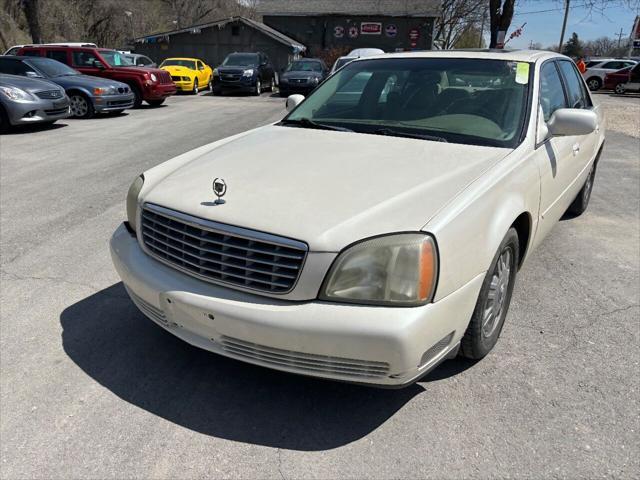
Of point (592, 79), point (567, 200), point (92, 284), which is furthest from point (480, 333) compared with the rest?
point (592, 79)

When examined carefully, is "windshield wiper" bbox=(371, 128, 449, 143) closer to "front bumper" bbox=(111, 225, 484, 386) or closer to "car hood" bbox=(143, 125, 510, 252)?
"car hood" bbox=(143, 125, 510, 252)

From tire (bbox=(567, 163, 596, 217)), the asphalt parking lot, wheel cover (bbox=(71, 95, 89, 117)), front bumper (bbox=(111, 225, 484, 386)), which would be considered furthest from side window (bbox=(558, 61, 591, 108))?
wheel cover (bbox=(71, 95, 89, 117))

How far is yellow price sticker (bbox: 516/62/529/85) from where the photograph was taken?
344cm

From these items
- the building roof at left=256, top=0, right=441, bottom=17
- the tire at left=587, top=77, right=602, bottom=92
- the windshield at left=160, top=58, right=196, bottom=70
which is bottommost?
the tire at left=587, top=77, right=602, bottom=92

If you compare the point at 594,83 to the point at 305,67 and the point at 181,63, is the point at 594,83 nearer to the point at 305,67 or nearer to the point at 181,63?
the point at 305,67

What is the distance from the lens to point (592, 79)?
30.0 m

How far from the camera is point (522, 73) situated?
3.49 m

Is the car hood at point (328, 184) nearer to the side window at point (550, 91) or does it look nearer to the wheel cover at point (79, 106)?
the side window at point (550, 91)

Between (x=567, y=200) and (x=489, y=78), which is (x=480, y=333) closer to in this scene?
(x=489, y=78)

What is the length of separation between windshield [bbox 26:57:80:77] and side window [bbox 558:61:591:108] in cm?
1236

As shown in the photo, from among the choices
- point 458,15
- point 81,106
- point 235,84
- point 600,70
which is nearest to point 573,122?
point 81,106

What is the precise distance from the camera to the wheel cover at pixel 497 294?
9.05 feet

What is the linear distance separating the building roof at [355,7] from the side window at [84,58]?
25.8m

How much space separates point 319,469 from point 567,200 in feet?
10.4
